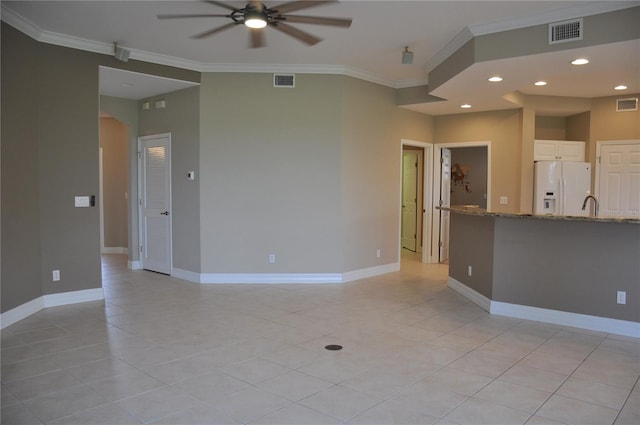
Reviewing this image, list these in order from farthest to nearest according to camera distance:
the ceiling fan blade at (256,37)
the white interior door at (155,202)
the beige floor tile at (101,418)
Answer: the white interior door at (155,202) → the ceiling fan blade at (256,37) → the beige floor tile at (101,418)

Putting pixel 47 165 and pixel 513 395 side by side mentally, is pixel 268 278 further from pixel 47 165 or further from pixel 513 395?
pixel 513 395

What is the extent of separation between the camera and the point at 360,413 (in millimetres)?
2701

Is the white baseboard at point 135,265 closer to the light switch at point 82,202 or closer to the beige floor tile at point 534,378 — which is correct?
the light switch at point 82,202

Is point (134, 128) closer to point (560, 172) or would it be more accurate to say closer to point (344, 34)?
point (344, 34)

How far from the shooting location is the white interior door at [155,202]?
680 centimetres

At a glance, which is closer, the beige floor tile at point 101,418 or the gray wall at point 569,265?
the beige floor tile at point 101,418

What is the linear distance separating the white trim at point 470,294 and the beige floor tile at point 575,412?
2.07 metres

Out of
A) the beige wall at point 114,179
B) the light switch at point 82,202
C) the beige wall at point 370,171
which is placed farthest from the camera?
the beige wall at point 114,179

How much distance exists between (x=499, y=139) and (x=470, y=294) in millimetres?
3196

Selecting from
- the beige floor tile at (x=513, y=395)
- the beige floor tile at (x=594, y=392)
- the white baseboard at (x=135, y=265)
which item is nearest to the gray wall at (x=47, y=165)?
the white baseboard at (x=135, y=265)

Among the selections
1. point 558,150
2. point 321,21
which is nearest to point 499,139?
point 558,150

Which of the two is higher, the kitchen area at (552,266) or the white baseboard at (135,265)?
the kitchen area at (552,266)

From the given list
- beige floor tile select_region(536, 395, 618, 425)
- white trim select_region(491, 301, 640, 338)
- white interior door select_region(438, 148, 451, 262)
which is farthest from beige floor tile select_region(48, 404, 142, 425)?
white interior door select_region(438, 148, 451, 262)

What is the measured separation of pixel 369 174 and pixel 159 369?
4322mm
